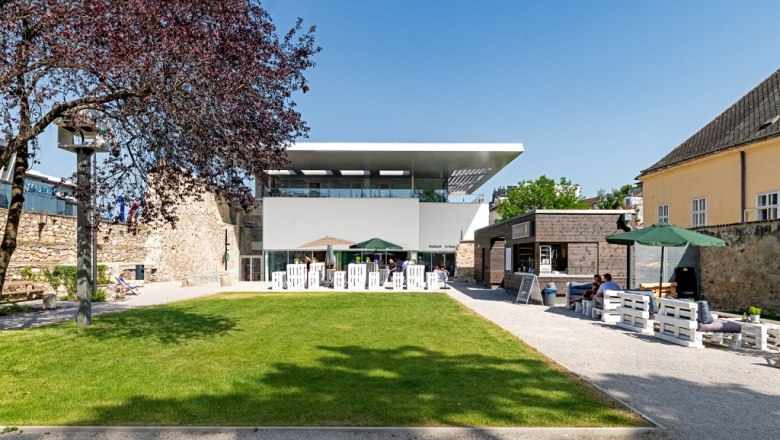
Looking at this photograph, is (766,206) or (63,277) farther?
(63,277)

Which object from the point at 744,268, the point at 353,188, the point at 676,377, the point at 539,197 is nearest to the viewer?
the point at 676,377

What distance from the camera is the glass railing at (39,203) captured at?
1906cm

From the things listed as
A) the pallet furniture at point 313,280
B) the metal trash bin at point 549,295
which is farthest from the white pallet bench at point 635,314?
the pallet furniture at point 313,280

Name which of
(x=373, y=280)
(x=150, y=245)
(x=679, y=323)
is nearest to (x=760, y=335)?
(x=679, y=323)

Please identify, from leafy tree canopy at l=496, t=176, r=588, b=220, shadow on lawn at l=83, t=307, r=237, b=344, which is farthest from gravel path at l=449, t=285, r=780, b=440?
leafy tree canopy at l=496, t=176, r=588, b=220

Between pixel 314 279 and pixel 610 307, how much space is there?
50.7 feet

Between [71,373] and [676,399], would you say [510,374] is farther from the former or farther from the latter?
[71,373]

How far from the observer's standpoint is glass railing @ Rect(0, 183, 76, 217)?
1906 centimetres

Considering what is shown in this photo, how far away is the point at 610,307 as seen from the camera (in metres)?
12.8

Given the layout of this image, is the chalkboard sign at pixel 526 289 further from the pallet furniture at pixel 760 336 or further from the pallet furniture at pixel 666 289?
the pallet furniture at pixel 760 336

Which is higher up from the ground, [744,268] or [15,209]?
[15,209]

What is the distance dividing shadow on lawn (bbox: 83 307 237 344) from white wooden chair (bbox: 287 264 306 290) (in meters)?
10.2

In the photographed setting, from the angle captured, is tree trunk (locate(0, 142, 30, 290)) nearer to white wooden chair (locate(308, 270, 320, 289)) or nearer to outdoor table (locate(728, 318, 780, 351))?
outdoor table (locate(728, 318, 780, 351))

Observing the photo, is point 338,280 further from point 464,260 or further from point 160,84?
point 160,84
